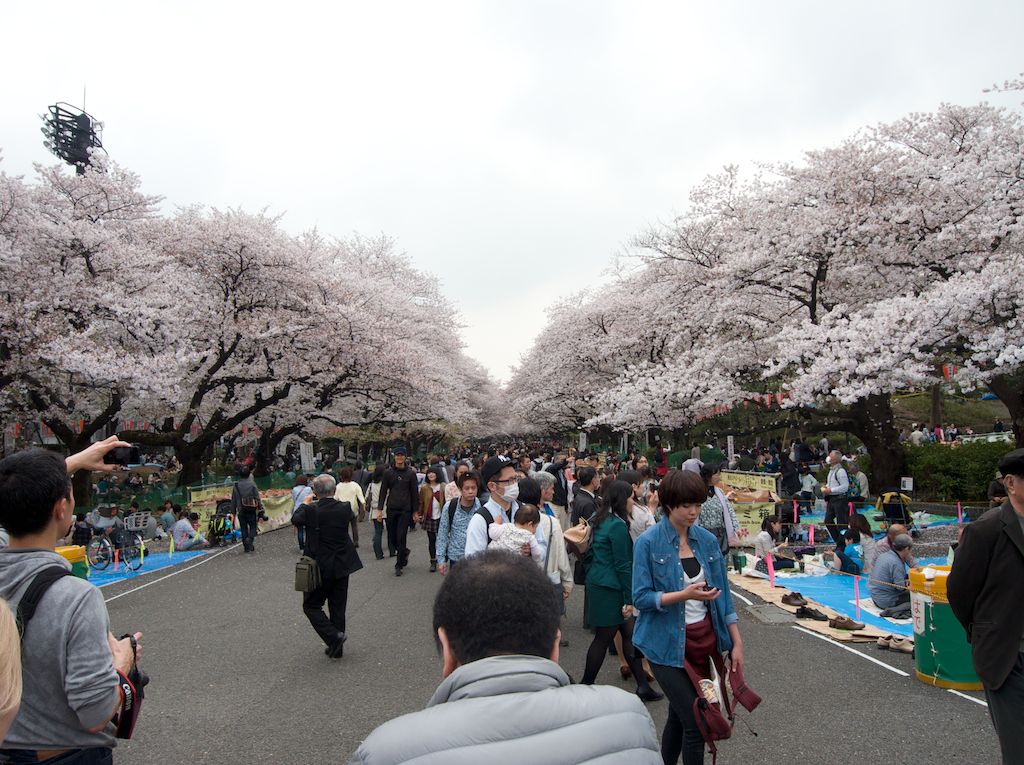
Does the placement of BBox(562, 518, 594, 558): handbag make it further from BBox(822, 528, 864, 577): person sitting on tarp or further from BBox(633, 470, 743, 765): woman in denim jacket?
BBox(822, 528, 864, 577): person sitting on tarp

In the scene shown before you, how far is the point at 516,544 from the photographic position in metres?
4.90

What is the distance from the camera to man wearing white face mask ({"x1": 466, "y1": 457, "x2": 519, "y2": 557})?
546 centimetres

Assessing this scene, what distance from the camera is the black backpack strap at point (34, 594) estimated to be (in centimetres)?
207

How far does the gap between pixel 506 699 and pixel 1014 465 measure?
2.74m

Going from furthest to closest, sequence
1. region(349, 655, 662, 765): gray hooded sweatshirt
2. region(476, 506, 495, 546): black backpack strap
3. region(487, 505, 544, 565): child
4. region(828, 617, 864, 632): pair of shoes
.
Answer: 1. region(828, 617, 864, 632): pair of shoes
2. region(476, 506, 495, 546): black backpack strap
3. region(487, 505, 544, 565): child
4. region(349, 655, 662, 765): gray hooded sweatshirt

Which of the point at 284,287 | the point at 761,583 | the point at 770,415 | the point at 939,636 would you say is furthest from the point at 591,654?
the point at 770,415

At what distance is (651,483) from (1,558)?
8.17m

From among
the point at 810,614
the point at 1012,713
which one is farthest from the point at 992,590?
the point at 810,614

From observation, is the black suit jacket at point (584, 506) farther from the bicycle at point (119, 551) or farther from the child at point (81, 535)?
the child at point (81, 535)

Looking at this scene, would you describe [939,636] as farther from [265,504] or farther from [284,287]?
[284,287]

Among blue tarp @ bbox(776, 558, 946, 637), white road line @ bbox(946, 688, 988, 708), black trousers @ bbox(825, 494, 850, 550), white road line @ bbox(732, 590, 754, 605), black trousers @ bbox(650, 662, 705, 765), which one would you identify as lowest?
blue tarp @ bbox(776, 558, 946, 637)

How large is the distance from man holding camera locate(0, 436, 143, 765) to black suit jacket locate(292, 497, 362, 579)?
13.5ft

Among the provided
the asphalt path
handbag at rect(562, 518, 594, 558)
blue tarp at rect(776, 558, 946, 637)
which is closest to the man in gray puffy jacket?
the asphalt path

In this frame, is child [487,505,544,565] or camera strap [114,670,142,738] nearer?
camera strap [114,670,142,738]
